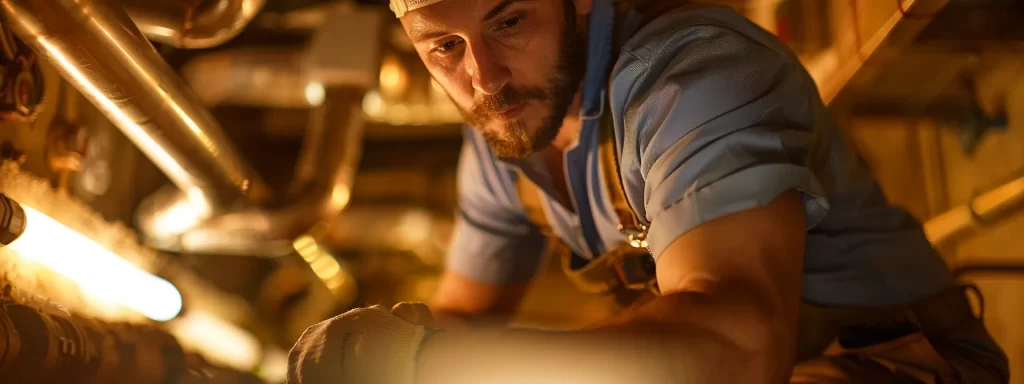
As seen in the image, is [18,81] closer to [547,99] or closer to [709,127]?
[547,99]

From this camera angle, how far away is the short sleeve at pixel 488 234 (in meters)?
1.28

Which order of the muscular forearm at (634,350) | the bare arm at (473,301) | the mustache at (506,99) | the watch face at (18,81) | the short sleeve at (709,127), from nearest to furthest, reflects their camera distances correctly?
the muscular forearm at (634,350) → the short sleeve at (709,127) → the watch face at (18,81) → the mustache at (506,99) → the bare arm at (473,301)

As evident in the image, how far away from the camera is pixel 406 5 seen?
0.91 metres

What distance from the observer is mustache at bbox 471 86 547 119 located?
0.94m

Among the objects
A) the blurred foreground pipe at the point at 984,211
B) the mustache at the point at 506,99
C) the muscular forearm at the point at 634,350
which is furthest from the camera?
the blurred foreground pipe at the point at 984,211

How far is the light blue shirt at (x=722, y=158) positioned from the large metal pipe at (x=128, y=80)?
448 mm

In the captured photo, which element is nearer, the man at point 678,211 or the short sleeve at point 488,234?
the man at point 678,211

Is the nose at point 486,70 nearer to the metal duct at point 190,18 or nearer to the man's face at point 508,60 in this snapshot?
the man's face at point 508,60

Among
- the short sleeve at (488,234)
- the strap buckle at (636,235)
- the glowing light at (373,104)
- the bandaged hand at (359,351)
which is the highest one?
the bandaged hand at (359,351)


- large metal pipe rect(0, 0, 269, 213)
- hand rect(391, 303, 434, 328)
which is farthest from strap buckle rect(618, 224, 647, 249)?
large metal pipe rect(0, 0, 269, 213)

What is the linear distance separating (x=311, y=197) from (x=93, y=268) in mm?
546

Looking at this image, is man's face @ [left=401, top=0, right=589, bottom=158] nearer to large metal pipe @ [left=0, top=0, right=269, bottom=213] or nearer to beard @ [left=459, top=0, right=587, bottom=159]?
beard @ [left=459, top=0, right=587, bottom=159]

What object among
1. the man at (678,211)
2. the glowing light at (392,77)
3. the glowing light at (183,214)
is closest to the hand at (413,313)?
the man at (678,211)

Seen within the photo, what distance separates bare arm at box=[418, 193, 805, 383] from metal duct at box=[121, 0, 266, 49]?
0.67 m
